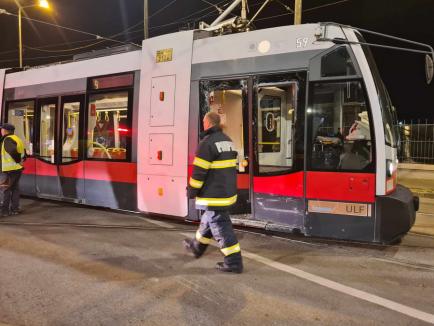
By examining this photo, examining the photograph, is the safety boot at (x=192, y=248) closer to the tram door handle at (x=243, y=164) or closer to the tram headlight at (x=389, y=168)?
the tram door handle at (x=243, y=164)

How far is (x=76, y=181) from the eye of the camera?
8.69 meters

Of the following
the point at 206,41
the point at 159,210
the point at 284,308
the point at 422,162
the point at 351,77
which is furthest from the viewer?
the point at 422,162

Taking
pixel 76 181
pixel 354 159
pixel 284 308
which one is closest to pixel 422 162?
pixel 354 159

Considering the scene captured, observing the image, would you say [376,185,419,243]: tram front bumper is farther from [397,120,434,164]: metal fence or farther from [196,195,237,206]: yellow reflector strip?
[397,120,434,164]: metal fence

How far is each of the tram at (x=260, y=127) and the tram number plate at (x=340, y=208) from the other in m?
0.01

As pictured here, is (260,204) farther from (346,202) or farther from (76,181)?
(76,181)

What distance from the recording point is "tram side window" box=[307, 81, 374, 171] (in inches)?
221

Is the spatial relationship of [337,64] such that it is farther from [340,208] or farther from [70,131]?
[70,131]

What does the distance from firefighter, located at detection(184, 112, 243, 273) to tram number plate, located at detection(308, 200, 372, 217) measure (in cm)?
144

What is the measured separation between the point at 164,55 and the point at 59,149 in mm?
3308

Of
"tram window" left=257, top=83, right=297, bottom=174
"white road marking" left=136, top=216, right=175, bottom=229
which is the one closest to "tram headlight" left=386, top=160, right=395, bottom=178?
"tram window" left=257, top=83, right=297, bottom=174

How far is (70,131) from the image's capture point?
8.88 m

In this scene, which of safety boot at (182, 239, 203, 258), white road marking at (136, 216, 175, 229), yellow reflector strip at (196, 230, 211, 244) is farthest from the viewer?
white road marking at (136, 216, 175, 229)

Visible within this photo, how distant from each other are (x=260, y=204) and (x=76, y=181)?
13.6ft
